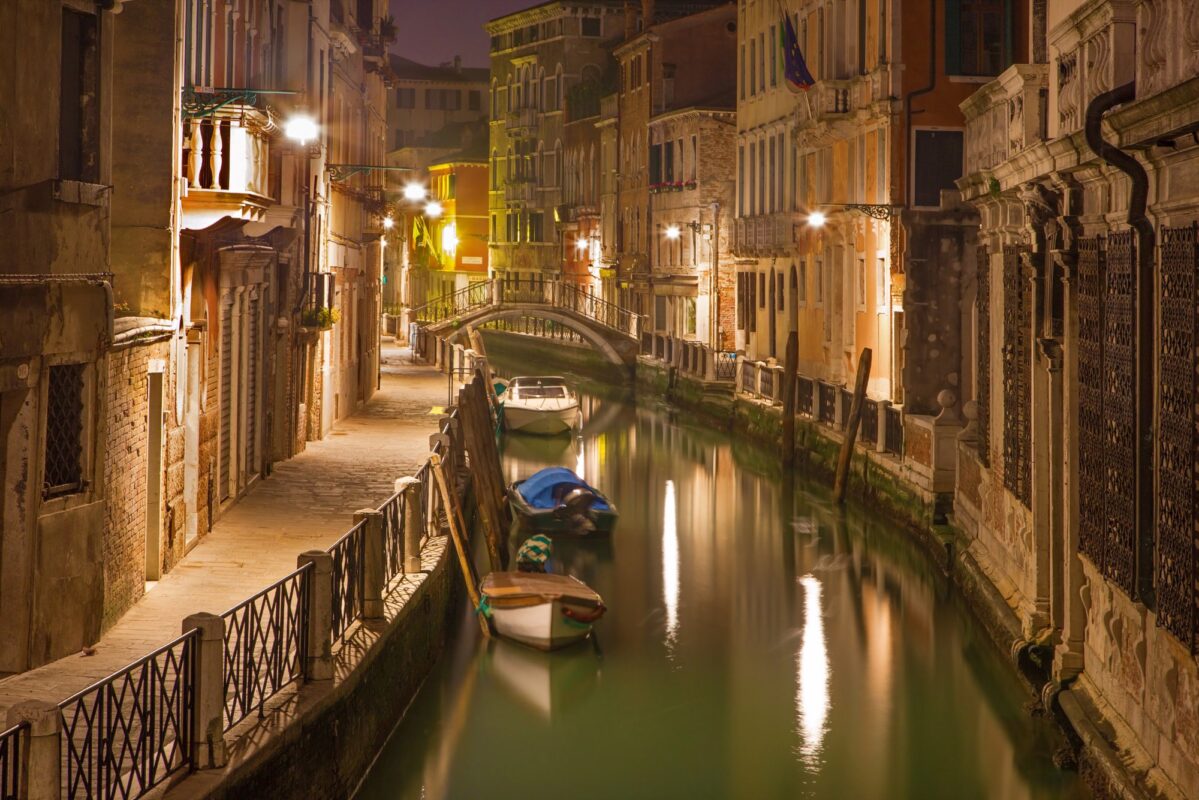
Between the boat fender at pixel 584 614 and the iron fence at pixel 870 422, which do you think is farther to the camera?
the iron fence at pixel 870 422

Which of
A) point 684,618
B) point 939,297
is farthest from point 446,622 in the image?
point 939,297

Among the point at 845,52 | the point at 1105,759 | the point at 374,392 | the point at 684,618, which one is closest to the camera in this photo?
the point at 1105,759

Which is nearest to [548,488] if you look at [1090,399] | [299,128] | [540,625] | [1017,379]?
[540,625]

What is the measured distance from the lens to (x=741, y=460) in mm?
31750

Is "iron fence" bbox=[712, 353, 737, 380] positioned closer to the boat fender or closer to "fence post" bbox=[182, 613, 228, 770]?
the boat fender

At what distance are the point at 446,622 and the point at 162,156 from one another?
5554 mm

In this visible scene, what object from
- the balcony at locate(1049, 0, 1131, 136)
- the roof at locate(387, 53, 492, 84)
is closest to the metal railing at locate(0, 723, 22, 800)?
the balcony at locate(1049, 0, 1131, 136)

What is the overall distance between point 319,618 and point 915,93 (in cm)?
1863

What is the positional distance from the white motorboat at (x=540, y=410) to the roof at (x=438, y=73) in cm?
6164

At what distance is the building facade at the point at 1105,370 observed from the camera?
359 inches

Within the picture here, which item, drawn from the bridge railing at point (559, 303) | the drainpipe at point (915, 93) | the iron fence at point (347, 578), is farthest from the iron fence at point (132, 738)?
the bridge railing at point (559, 303)

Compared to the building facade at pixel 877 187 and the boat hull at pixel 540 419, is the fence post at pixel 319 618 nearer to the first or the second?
the building facade at pixel 877 187

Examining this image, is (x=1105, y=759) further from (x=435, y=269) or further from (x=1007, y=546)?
(x=435, y=269)

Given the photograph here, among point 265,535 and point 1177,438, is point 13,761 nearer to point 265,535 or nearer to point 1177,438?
point 1177,438
